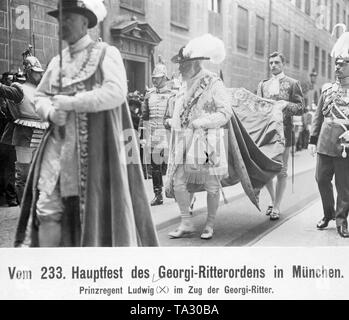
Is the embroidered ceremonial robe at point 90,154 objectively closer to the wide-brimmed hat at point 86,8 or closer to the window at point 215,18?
the wide-brimmed hat at point 86,8

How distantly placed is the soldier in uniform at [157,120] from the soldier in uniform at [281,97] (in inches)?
26.6

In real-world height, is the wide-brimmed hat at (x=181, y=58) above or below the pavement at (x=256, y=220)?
above

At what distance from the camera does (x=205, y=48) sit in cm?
332

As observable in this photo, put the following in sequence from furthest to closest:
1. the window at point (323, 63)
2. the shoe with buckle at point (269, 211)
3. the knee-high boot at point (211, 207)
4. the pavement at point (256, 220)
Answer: the shoe with buckle at point (269, 211) < the window at point (323, 63) < the knee-high boot at point (211, 207) < the pavement at point (256, 220)

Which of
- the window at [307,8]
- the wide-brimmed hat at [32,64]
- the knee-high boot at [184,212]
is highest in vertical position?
the window at [307,8]

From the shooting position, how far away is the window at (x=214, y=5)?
343 cm

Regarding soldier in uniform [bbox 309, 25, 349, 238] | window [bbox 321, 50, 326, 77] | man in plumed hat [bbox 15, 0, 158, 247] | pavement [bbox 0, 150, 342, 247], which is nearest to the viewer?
man in plumed hat [bbox 15, 0, 158, 247]

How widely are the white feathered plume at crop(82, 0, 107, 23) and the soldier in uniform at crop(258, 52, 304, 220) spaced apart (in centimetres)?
149

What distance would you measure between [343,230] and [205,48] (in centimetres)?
137

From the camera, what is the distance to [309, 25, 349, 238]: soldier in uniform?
11.8 feet

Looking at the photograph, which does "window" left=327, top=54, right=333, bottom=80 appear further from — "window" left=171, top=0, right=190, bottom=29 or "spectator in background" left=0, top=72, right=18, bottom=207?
"spectator in background" left=0, top=72, right=18, bottom=207

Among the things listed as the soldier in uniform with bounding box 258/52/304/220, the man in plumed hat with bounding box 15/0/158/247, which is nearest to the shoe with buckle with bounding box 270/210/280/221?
the soldier in uniform with bounding box 258/52/304/220

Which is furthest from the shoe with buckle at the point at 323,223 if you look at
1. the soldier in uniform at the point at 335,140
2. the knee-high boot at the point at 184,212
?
the knee-high boot at the point at 184,212

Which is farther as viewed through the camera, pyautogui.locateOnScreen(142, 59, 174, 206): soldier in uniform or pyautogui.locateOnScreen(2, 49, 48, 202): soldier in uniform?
pyautogui.locateOnScreen(142, 59, 174, 206): soldier in uniform
